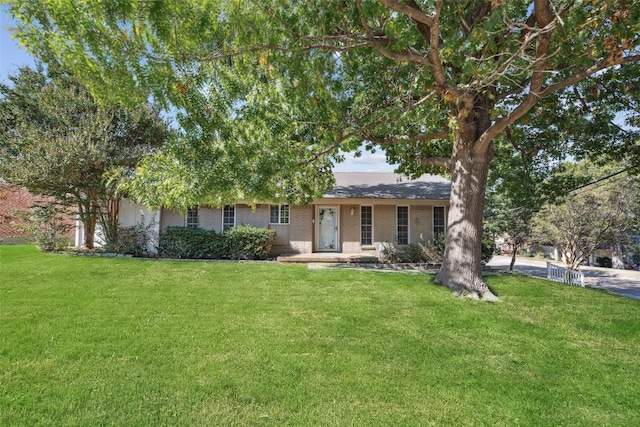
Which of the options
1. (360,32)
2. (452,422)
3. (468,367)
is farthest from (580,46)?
(452,422)

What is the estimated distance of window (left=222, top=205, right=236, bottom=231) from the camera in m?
15.9

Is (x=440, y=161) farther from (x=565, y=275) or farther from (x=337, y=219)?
(x=565, y=275)

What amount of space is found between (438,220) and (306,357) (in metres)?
13.3

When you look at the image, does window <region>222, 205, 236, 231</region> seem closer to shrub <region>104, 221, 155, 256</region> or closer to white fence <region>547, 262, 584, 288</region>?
shrub <region>104, 221, 155, 256</region>

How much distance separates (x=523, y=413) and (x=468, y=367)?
0.96 metres

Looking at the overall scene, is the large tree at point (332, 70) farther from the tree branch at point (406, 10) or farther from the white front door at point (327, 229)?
the white front door at point (327, 229)

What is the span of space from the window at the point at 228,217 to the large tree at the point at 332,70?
665 cm

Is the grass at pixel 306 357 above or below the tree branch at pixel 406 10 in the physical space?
below

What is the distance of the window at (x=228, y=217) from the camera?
1586cm

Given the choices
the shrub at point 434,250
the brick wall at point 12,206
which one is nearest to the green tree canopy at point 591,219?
the shrub at point 434,250

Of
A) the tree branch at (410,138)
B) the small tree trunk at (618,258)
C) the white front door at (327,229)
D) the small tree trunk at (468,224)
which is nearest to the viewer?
the small tree trunk at (468,224)

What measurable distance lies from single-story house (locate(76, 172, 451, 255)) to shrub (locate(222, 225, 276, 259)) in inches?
55.8

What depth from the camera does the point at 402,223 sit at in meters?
16.2

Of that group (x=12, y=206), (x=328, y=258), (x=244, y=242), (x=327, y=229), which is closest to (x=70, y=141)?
(x=244, y=242)
